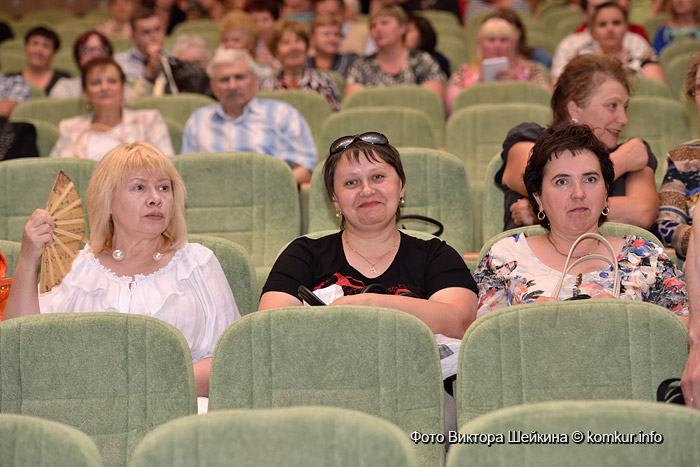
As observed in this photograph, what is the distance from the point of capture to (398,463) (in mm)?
1478

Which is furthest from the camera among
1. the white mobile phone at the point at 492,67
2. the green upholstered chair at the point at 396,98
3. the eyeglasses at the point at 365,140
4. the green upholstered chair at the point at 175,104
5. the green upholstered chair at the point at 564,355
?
the white mobile phone at the point at 492,67

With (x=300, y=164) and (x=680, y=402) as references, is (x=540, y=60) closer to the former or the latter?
(x=300, y=164)

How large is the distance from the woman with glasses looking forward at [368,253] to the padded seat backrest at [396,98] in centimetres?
203

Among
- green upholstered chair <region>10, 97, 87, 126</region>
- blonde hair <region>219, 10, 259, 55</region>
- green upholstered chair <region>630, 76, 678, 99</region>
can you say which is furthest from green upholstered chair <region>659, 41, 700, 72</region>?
green upholstered chair <region>10, 97, 87, 126</region>

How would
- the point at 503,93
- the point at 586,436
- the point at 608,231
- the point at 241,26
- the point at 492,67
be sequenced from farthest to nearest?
the point at 241,26
the point at 492,67
the point at 503,93
the point at 608,231
the point at 586,436

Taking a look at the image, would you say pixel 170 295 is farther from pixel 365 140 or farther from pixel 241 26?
pixel 241 26

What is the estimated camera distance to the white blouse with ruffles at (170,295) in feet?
8.20

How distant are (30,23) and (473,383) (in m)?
7.31

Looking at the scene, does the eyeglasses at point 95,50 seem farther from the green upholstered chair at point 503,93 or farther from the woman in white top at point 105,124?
the green upholstered chair at point 503,93

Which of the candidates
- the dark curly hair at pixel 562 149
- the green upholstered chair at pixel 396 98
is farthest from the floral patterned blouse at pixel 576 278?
the green upholstered chair at pixel 396 98

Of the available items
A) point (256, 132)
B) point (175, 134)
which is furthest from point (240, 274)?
point (175, 134)

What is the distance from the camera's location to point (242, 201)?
→ 10.8 feet

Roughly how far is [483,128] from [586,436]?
8.77ft

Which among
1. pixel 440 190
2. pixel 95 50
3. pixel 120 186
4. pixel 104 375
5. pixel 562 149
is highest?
pixel 95 50
